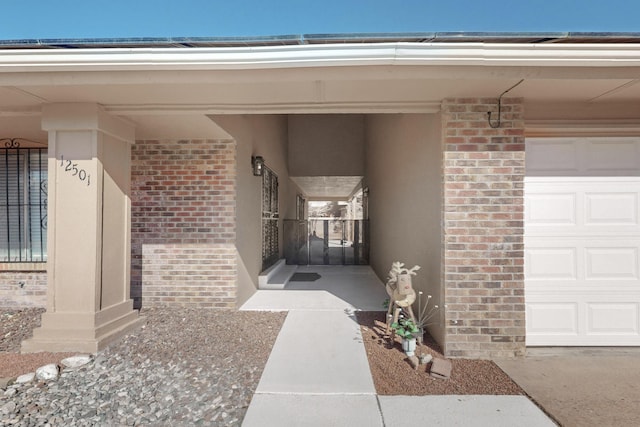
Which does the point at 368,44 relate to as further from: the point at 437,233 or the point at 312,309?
the point at 312,309

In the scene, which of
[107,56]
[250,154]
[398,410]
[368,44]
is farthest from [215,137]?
[398,410]

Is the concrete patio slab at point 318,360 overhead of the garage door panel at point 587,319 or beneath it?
beneath

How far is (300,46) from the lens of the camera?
2.48 m

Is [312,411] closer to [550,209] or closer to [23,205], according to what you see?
[550,209]

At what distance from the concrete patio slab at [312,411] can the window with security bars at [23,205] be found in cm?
466

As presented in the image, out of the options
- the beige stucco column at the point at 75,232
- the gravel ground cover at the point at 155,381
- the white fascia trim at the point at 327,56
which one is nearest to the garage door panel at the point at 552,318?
the white fascia trim at the point at 327,56

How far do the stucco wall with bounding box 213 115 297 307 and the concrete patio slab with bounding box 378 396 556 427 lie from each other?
3.06 meters

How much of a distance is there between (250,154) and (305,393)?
411cm

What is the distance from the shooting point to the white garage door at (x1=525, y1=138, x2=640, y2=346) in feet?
10.8

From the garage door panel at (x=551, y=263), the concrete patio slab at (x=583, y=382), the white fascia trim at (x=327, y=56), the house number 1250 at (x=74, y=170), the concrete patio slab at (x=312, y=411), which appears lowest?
the concrete patio slab at (x=583, y=382)

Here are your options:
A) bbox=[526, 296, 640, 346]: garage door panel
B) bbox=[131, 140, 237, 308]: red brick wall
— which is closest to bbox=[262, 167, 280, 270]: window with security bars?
bbox=[131, 140, 237, 308]: red brick wall

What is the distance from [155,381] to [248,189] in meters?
3.32

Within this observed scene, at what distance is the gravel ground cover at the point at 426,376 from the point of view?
100 inches

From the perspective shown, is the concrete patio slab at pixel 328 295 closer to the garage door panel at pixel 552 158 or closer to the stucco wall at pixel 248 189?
the stucco wall at pixel 248 189
